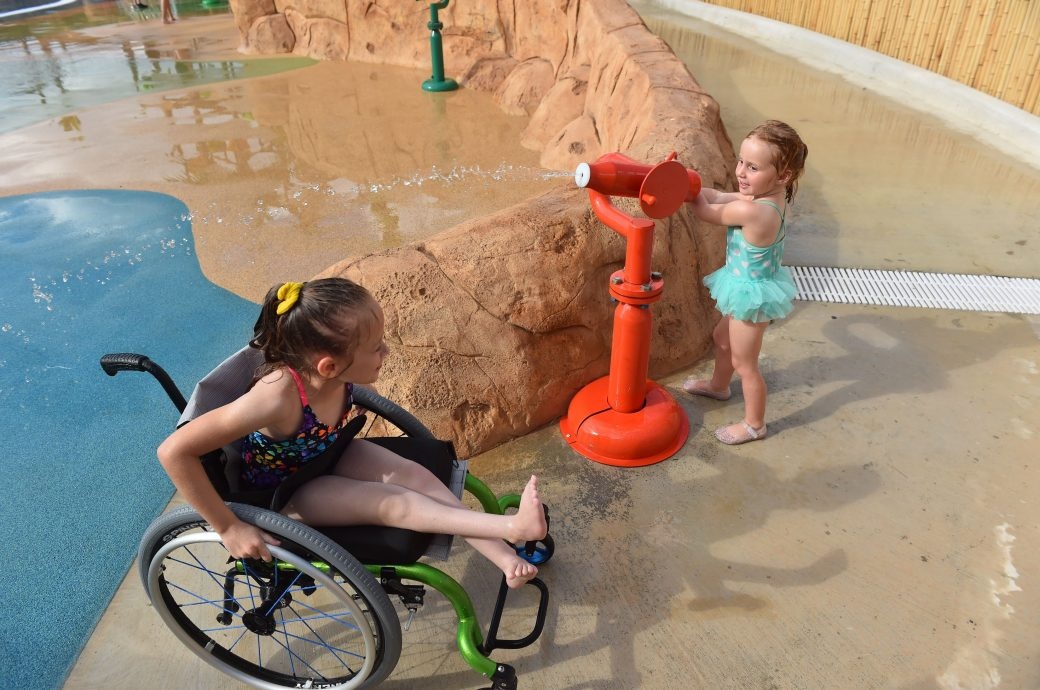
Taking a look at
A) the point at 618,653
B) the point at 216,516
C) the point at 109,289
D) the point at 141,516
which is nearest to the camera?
the point at 216,516

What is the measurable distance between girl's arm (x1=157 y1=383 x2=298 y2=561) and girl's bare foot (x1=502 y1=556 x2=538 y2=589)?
515 mm

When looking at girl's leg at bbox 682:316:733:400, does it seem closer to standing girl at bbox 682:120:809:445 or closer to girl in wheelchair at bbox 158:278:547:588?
standing girl at bbox 682:120:809:445

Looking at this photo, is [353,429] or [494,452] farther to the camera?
[494,452]

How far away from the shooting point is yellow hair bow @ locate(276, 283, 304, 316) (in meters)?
1.46

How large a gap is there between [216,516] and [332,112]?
6315 millimetres

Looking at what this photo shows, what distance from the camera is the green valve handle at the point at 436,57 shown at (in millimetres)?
7336

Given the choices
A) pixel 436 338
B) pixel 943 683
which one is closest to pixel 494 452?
pixel 436 338

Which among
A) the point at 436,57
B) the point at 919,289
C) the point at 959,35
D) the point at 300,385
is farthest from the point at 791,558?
the point at 436,57

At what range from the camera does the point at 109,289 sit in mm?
3980

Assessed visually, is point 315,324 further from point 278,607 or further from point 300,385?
point 278,607

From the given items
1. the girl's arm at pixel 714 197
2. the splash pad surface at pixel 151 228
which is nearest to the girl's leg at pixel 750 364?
the girl's arm at pixel 714 197

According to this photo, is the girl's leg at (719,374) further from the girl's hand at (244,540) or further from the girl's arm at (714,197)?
the girl's hand at (244,540)

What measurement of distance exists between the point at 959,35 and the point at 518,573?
6614mm

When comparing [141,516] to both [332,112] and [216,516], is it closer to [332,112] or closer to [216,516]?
[216,516]
